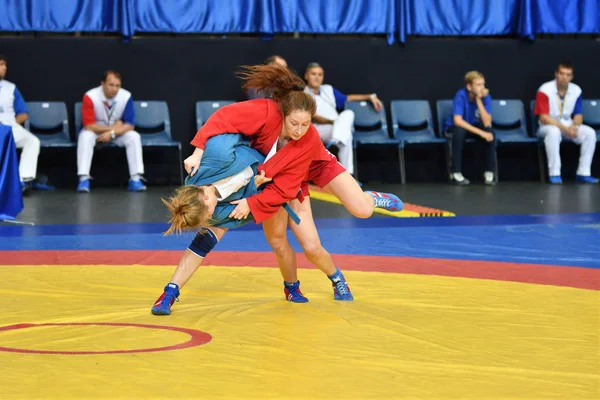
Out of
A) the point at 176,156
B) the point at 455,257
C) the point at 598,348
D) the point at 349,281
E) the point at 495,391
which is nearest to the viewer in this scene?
the point at 495,391

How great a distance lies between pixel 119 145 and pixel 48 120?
815 millimetres

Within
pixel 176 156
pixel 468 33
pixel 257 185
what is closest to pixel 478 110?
pixel 468 33

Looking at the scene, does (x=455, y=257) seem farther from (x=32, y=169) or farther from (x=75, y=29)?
(x=75, y=29)

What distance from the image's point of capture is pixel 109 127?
966 cm

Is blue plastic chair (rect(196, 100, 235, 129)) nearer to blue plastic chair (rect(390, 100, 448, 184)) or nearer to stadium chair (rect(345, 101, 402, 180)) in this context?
stadium chair (rect(345, 101, 402, 180))

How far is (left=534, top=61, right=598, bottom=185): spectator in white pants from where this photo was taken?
10.6 m

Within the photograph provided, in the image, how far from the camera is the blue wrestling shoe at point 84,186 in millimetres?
9586

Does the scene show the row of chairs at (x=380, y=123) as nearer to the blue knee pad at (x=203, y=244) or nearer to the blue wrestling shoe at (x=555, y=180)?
the blue wrestling shoe at (x=555, y=180)

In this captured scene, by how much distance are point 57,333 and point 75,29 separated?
7136mm

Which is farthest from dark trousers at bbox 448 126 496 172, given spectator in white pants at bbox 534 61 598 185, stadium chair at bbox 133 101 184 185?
stadium chair at bbox 133 101 184 185

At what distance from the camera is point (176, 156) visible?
10.6 metres

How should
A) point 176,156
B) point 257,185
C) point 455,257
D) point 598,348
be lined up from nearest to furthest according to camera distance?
point 598,348 < point 257,185 < point 455,257 < point 176,156

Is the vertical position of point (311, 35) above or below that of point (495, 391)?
above

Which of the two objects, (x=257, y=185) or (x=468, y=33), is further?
(x=468, y=33)
